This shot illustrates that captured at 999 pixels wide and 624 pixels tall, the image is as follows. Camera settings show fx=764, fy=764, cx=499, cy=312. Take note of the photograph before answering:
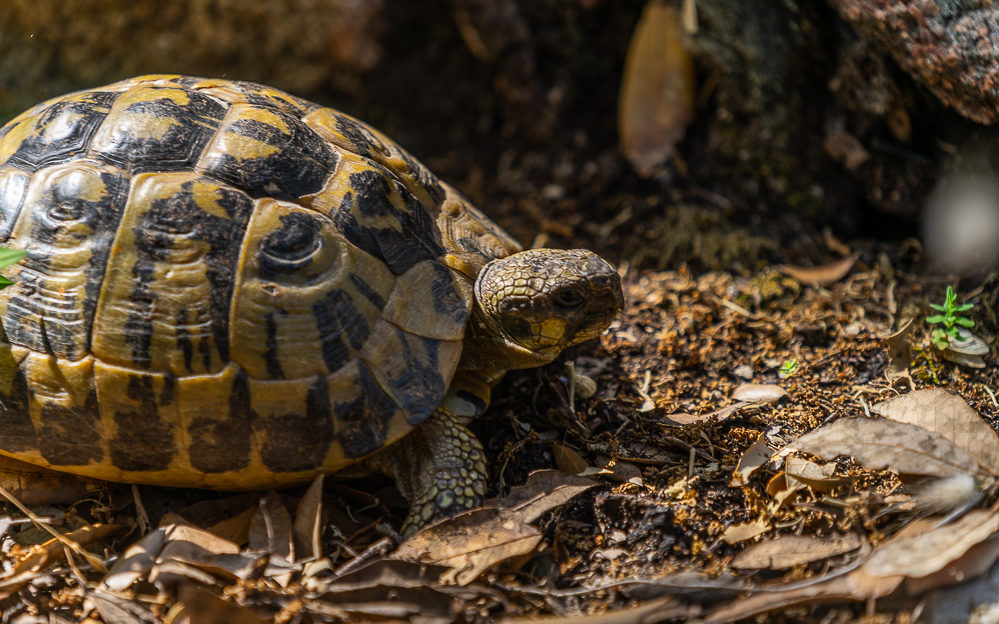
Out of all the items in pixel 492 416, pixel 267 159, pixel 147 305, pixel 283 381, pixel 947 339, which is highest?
pixel 267 159

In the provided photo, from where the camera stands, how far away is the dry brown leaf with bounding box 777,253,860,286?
376 cm

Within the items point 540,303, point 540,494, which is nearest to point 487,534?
point 540,494

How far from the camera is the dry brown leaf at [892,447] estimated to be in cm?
231

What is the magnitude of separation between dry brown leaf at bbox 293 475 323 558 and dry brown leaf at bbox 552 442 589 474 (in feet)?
2.79

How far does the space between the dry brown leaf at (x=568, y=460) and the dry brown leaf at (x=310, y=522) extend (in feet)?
2.79

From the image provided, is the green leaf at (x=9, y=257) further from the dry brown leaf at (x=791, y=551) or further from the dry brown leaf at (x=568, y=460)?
the dry brown leaf at (x=791, y=551)

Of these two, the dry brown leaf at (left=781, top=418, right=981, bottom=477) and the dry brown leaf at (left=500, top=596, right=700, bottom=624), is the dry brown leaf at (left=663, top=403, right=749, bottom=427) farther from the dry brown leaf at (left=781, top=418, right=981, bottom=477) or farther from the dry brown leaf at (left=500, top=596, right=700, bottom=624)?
the dry brown leaf at (left=500, top=596, right=700, bottom=624)

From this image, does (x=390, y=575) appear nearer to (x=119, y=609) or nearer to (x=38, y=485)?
(x=119, y=609)

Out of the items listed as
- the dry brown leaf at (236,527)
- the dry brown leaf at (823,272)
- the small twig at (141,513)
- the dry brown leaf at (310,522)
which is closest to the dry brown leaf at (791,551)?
the dry brown leaf at (310,522)

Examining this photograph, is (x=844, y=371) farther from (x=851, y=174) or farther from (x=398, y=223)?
(x=398, y=223)

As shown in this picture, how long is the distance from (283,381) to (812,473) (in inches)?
70.0

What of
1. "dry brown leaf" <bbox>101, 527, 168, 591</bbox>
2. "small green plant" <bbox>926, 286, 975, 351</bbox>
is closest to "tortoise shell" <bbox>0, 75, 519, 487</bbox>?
"dry brown leaf" <bbox>101, 527, 168, 591</bbox>

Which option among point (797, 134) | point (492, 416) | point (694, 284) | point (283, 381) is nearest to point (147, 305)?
point (283, 381)

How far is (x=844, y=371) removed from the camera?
3.14 m
